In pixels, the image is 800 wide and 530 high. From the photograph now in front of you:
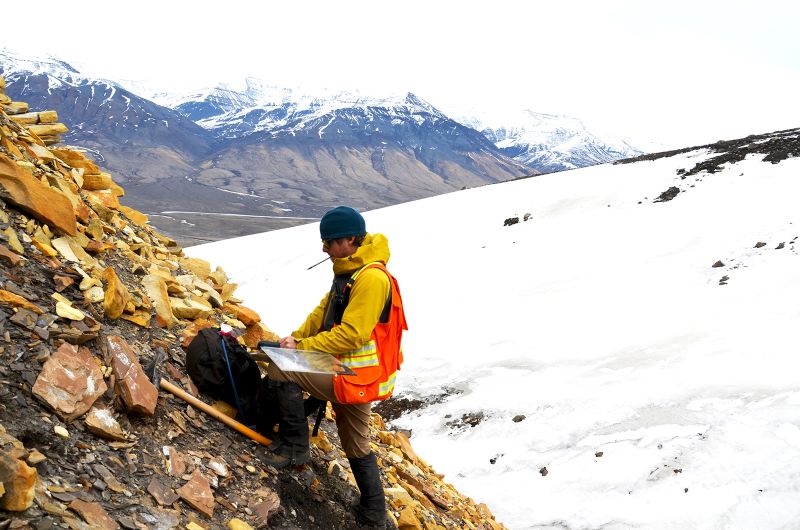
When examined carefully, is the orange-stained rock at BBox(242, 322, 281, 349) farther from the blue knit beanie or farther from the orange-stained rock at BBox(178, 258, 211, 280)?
the blue knit beanie

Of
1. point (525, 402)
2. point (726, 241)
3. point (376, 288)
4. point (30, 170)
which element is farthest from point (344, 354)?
point (726, 241)

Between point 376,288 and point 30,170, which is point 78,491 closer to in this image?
point 376,288

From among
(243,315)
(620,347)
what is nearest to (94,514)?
(243,315)

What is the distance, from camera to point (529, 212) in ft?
84.6

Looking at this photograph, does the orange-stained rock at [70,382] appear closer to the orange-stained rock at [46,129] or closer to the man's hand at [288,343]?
the man's hand at [288,343]

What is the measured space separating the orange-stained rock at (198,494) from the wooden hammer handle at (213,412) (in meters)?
0.64

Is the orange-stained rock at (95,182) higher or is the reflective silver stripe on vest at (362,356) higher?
the orange-stained rock at (95,182)

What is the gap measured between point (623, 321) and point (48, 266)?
11980 mm

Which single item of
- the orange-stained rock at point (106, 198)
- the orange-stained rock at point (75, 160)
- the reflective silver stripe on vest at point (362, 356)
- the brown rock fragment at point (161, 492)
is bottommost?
the brown rock fragment at point (161, 492)

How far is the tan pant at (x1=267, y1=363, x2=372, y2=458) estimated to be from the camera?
392 cm

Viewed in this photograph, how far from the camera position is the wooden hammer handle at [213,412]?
418 cm

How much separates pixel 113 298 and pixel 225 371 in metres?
1.11

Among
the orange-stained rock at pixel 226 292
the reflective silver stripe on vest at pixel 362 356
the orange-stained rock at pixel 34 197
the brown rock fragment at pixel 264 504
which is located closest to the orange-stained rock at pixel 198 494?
the brown rock fragment at pixel 264 504

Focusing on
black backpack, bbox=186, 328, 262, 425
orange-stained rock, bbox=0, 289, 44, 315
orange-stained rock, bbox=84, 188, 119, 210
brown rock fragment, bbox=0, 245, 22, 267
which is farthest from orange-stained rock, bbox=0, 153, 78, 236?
black backpack, bbox=186, 328, 262, 425
